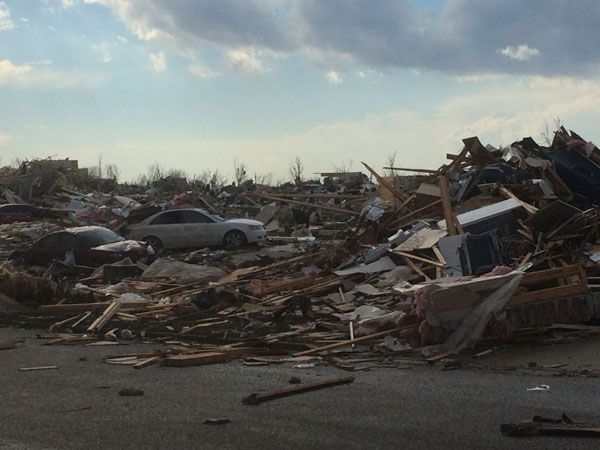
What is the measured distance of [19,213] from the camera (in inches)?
1374

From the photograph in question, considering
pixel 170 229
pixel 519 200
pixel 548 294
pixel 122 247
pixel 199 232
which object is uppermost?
pixel 170 229

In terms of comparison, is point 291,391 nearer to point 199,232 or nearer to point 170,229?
point 199,232

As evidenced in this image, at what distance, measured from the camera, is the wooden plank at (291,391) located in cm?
674

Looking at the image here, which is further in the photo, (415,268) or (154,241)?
(154,241)

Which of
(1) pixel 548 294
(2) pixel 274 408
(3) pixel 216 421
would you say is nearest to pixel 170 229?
(1) pixel 548 294

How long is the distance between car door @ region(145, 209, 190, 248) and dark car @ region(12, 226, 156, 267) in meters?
3.00

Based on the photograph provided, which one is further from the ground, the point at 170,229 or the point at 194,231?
the point at 170,229

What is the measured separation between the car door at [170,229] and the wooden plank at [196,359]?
15.4m

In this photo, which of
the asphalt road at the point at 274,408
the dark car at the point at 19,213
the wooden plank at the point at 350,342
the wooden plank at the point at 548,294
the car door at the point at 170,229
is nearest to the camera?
the asphalt road at the point at 274,408

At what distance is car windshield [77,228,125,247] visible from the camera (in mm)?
20891

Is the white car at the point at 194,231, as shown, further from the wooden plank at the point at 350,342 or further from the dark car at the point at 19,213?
the wooden plank at the point at 350,342

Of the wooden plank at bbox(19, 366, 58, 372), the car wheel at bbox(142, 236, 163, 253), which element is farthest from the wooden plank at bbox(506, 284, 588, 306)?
the car wheel at bbox(142, 236, 163, 253)

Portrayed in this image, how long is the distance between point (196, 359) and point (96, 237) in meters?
13.2

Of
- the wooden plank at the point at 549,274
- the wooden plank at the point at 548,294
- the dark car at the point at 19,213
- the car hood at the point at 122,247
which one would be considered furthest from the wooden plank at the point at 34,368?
the dark car at the point at 19,213
